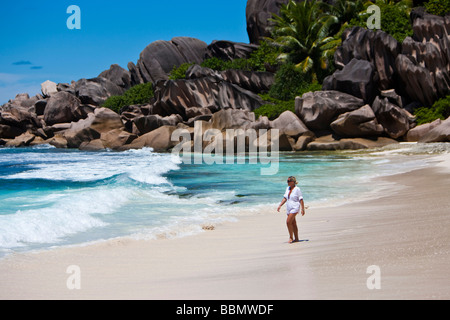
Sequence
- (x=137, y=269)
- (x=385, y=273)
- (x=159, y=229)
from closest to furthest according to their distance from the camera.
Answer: (x=385, y=273), (x=137, y=269), (x=159, y=229)

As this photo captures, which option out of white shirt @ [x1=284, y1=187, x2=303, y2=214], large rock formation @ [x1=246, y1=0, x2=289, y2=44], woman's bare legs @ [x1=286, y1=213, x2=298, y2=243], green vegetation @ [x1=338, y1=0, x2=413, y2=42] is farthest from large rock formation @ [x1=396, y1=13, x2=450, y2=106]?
large rock formation @ [x1=246, y1=0, x2=289, y2=44]

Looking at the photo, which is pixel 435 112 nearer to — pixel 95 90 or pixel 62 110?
pixel 62 110

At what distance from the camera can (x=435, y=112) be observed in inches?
1102

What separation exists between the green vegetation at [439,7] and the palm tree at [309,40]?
743 cm

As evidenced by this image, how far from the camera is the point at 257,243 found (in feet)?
22.6

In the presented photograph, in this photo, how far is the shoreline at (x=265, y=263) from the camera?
4.18 metres

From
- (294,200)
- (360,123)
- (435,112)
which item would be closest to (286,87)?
(360,123)


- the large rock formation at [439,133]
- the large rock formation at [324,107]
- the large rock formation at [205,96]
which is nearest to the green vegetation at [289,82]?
Answer: the large rock formation at [205,96]

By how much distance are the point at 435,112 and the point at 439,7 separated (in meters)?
9.38

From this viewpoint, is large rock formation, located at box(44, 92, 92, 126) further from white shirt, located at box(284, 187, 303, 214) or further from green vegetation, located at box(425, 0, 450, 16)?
white shirt, located at box(284, 187, 303, 214)
